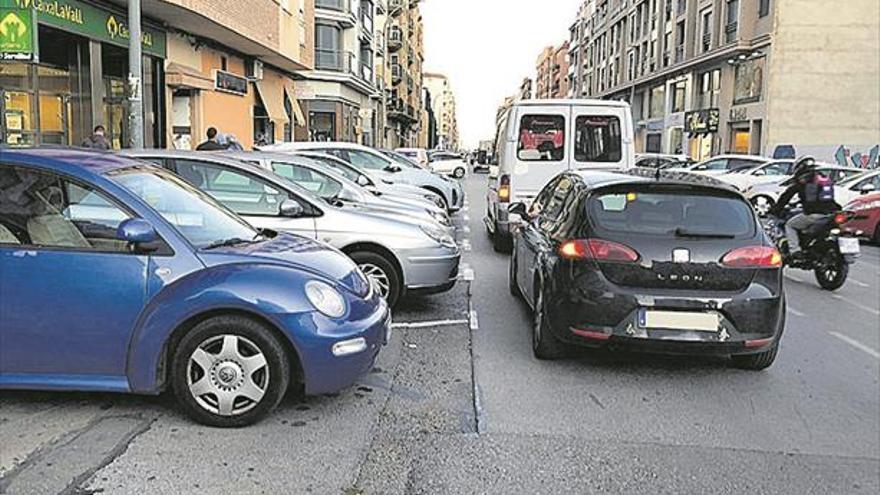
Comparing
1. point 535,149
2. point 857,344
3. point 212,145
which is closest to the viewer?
point 857,344

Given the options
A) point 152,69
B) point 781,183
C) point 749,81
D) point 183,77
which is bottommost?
point 781,183

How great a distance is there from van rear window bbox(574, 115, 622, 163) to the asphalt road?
18.4ft

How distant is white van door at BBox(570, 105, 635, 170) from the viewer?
11.7 metres

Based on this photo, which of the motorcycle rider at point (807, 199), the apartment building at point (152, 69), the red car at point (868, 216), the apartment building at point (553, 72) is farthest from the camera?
the apartment building at point (553, 72)

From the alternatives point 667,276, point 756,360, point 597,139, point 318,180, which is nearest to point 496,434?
point 667,276

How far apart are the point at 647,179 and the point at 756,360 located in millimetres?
1606

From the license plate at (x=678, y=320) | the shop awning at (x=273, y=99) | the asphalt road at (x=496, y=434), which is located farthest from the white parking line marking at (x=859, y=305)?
the shop awning at (x=273, y=99)

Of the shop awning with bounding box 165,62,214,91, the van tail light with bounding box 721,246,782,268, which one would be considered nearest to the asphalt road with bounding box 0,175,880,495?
the van tail light with bounding box 721,246,782,268

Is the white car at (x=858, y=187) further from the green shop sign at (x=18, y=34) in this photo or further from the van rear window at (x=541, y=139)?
the green shop sign at (x=18, y=34)

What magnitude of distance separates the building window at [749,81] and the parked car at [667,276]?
36.0 metres

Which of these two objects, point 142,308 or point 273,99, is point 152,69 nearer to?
point 273,99

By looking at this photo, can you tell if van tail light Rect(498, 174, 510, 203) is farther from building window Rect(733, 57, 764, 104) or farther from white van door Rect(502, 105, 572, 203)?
building window Rect(733, 57, 764, 104)

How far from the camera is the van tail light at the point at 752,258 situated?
5.62 meters

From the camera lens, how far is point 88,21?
1445cm
